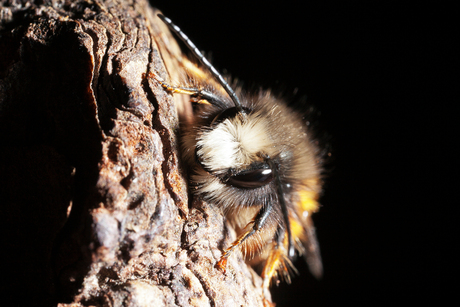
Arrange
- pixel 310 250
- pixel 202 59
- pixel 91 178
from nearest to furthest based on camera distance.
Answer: pixel 91 178 < pixel 202 59 < pixel 310 250

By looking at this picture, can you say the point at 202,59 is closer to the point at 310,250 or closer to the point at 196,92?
the point at 196,92

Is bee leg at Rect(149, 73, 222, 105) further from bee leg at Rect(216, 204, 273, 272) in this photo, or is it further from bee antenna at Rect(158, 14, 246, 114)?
bee leg at Rect(216, 204, 273, 272)

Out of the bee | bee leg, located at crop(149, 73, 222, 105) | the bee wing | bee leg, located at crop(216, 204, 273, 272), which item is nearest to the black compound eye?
the bee

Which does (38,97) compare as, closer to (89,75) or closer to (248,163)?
(89,75)

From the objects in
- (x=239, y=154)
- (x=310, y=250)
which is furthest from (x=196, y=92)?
(x=310, y=250)

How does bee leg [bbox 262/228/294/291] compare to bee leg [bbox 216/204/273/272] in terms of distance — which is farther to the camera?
bee leg [bbox 262/228/294/291]

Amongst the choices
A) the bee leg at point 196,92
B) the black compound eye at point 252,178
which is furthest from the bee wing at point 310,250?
the bee leg at point 196,92
